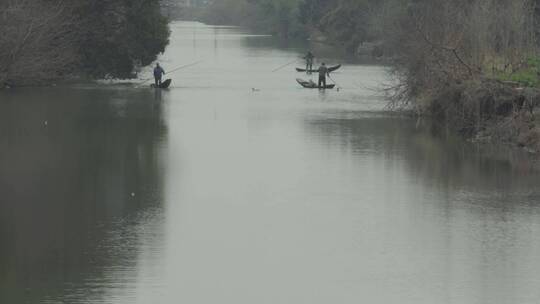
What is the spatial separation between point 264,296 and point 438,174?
14049 millimetres

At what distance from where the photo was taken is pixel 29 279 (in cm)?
1839

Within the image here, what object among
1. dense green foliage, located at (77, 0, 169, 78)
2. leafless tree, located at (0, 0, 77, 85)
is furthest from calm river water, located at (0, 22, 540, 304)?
dense green foliage, located at (77, 0, 169, 78)

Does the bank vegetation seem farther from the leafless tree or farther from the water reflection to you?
the leafless tree

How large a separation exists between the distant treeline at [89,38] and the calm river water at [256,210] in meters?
9.01

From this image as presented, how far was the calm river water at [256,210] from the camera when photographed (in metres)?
18.3

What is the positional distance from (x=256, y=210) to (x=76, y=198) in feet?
12.9

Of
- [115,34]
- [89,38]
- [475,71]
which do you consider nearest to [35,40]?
[89,38]

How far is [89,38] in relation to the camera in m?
62.6

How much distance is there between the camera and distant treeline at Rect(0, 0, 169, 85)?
54406 mm

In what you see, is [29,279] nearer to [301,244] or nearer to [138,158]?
[301,244]

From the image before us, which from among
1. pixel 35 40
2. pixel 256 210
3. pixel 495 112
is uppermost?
pixel 35 40

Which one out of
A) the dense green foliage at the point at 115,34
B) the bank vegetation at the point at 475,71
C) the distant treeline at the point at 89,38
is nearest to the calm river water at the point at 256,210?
the bank vegetation at the point at 475,71

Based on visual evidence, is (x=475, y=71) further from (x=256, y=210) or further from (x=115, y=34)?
(x=115, y=34)

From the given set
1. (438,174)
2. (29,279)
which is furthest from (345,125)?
(29,279)
